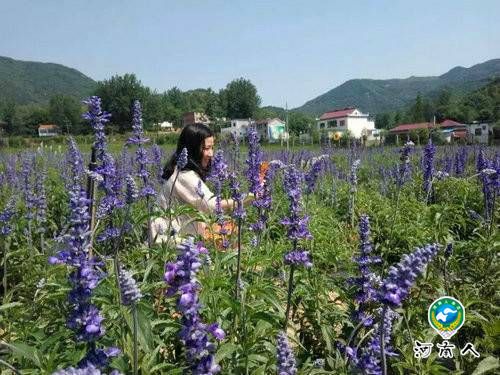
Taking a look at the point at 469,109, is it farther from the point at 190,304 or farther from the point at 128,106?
the point at 190,304

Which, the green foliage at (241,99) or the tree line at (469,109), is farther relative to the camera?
the green foliage at (241,99)

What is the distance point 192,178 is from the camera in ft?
17.2

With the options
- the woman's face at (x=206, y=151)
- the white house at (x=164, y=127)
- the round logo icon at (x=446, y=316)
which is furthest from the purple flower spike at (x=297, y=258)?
the white house at (x=164, y=127)

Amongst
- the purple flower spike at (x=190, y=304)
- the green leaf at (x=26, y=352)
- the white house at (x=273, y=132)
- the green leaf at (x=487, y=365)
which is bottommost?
the green leaf at (x=487, y=365)

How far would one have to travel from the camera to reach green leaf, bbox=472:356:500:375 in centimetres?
264

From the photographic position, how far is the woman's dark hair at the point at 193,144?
5.46 metres

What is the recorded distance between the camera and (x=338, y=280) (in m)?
3.80

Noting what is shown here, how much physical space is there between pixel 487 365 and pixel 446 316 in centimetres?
33

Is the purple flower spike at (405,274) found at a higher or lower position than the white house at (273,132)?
lower

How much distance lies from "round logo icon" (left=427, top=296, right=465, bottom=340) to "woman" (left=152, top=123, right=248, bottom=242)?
7.94ft

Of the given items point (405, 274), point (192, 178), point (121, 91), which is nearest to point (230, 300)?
point (405, 274)

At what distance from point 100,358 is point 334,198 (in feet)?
20.6

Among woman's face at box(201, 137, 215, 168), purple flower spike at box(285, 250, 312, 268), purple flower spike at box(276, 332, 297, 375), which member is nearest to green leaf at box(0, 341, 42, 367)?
purple flower spike at box(276, 332, 297, 375)

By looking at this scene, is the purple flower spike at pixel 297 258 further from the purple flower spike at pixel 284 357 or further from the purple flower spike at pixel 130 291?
the purple flower spike at pixel 130 291
